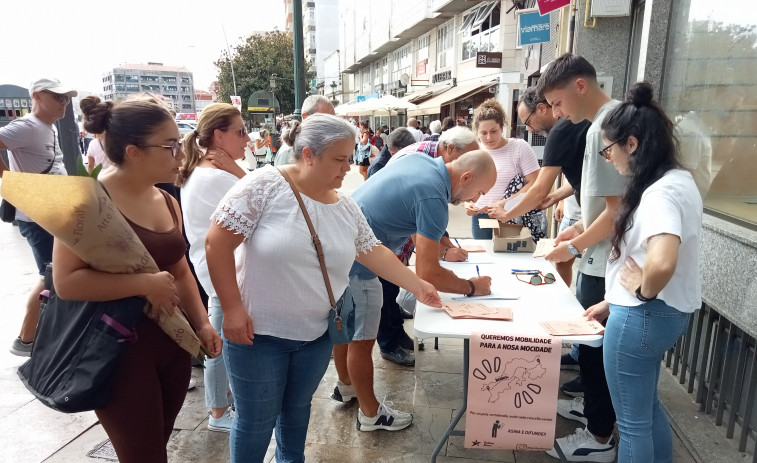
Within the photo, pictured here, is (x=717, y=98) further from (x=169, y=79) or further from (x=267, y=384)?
(x=169, y=79)

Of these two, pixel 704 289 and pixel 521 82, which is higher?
pixel 521 82

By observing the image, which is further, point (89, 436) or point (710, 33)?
point (710, 33)

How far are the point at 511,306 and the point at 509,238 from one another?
1100 millimetres

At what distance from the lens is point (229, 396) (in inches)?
122

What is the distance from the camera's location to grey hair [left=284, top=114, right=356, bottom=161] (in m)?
1.78

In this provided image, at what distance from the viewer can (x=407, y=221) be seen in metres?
2.52

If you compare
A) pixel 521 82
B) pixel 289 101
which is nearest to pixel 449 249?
pixel 521 82

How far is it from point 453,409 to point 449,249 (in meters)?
1.02

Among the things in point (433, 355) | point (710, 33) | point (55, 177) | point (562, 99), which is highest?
point (710, 33)

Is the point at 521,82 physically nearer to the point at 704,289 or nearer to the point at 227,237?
the point at 704,289

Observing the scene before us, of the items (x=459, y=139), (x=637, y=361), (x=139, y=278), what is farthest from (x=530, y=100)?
(x=139, y=278)

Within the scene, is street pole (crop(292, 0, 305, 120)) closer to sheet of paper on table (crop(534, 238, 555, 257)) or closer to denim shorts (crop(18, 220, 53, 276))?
denim shorts (crop(18, 220, 53, 276))

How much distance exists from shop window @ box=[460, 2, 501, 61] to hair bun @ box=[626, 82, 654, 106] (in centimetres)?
1637

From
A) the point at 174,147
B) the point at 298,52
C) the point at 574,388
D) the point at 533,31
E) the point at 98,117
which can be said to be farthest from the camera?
the point at 298,52
